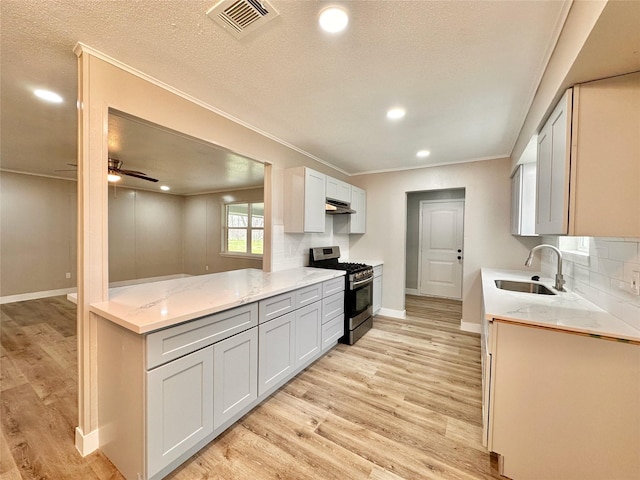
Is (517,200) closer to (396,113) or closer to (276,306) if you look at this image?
(396,113)

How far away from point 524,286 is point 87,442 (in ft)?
12.7

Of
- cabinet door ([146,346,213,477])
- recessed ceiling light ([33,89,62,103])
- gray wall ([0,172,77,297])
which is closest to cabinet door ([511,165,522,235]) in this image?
cabinet door ([146,346,213,477])

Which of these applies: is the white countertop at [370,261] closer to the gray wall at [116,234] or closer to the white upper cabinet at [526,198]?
the white upper cabinet at [526,198]

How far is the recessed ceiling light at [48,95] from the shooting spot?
2.09m

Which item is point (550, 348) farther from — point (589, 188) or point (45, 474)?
point (45, 474)

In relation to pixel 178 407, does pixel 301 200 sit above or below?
above

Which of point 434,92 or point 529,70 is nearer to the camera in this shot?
point 529,70

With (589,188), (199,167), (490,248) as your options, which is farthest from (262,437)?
(199,167)

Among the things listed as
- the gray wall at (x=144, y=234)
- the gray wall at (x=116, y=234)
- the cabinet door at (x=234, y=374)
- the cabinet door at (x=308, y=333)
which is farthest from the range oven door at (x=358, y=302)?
the gray wall at (x=144, y=234)

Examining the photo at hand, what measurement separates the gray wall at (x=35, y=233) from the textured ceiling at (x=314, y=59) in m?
3.46

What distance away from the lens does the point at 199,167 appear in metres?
4.49

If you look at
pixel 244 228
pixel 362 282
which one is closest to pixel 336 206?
pixel 362 282

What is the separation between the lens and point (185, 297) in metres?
1.80

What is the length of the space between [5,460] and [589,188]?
3.72 m
